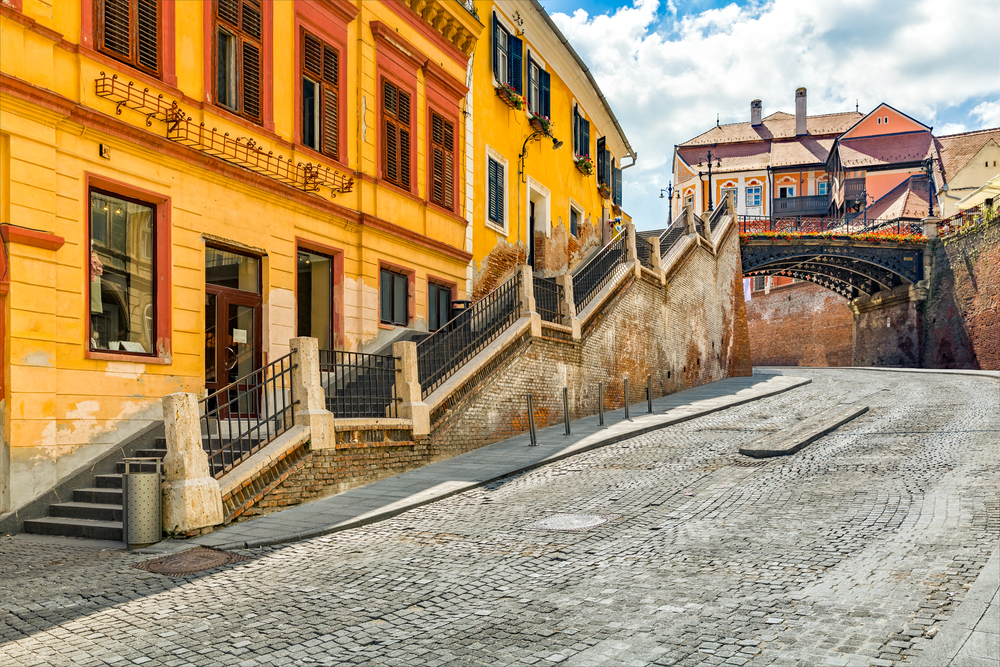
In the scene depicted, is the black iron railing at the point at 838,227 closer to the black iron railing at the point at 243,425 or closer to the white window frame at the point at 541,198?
the white window frame at the point at 541,198

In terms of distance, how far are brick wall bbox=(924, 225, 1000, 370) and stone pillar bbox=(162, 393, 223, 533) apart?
34.3 metres

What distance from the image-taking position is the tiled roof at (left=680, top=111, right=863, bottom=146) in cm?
6631

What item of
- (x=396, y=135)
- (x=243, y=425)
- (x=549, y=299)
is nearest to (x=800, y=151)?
(x=549, y=299)

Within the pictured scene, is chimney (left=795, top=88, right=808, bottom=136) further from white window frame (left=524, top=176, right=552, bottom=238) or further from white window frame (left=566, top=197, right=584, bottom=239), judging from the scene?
white window frame (left=524, top=176, right=552, bottom=238)

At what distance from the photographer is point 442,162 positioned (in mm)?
18312

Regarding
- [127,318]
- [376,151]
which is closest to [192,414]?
[127,318]

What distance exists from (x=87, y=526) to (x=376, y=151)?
9507mm

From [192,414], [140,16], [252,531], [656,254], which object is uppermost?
[140,16]

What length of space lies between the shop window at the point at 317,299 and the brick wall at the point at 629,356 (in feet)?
10.4

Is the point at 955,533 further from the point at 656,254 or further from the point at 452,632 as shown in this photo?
the point at 656,254

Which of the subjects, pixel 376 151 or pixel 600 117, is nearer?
pixel 376 151

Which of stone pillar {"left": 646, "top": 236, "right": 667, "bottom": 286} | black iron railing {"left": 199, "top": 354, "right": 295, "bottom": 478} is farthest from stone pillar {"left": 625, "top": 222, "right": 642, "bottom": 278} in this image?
black iron railing {"left": 199, "top": 354, "right": 295, "bottom": 478}

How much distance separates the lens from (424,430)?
12336 millimetres

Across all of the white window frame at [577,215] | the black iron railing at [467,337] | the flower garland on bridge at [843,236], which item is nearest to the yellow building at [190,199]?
the black iron railing at [467,337]
